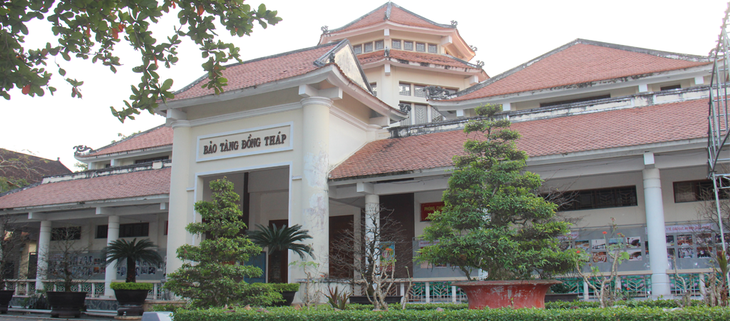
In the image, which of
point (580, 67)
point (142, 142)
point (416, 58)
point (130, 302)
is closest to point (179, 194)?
point (130, 302)

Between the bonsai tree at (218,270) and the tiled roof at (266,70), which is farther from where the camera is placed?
the tiled roof at (266,70)

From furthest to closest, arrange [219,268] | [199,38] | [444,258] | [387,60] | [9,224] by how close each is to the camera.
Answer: [387,60] → [9,224] → [219,268] → [444,258] → [199,38]

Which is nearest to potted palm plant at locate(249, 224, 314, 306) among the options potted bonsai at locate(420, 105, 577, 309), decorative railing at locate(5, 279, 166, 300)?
potted bonsai at locate(420, 105, 577, 309)

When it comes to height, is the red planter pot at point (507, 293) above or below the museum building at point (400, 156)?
below

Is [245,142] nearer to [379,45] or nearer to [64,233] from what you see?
[379,45]

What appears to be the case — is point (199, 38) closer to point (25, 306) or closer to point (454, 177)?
point (454, 177)

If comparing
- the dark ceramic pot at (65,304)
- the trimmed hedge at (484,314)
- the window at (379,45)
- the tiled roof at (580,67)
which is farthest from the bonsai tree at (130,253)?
the window at (379,45)

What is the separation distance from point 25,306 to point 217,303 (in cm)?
1232

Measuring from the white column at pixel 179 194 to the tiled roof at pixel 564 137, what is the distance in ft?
15.1

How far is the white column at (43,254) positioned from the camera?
2005cm

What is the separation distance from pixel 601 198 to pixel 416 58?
11.1 m

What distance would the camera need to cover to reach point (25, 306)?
19484 mm

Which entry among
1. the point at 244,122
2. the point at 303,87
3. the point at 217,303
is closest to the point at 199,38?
the point at 217,303

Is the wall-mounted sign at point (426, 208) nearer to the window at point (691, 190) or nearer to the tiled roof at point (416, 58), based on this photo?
the window at point (691, 190)
